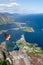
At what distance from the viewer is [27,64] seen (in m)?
30.3

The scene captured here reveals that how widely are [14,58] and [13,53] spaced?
3.64 ft

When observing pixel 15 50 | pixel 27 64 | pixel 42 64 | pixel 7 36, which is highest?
pixel 7 36

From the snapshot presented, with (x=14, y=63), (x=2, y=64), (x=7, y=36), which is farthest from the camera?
(x=14, y=63)

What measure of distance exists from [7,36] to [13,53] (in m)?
9.22

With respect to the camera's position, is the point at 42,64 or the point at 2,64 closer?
the point at 2,64

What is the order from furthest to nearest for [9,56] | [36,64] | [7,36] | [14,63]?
[36,64]
[9,56]
[14,63]
[7,36]

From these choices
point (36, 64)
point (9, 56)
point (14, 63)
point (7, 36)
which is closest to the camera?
point (7, 36)

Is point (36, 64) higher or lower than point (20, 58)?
lower

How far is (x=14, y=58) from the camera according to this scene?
1190 inches

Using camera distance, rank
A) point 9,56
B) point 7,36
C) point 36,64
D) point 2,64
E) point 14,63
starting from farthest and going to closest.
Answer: point 36,64 → point 9,56 → point 14,63 → point 2,64 → point 7,36

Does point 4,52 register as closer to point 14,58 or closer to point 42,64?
point 14,58

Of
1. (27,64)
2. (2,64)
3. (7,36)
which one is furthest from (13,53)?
(7,36)

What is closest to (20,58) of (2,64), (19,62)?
(19,62)

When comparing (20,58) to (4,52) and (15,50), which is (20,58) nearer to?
(15,50)
